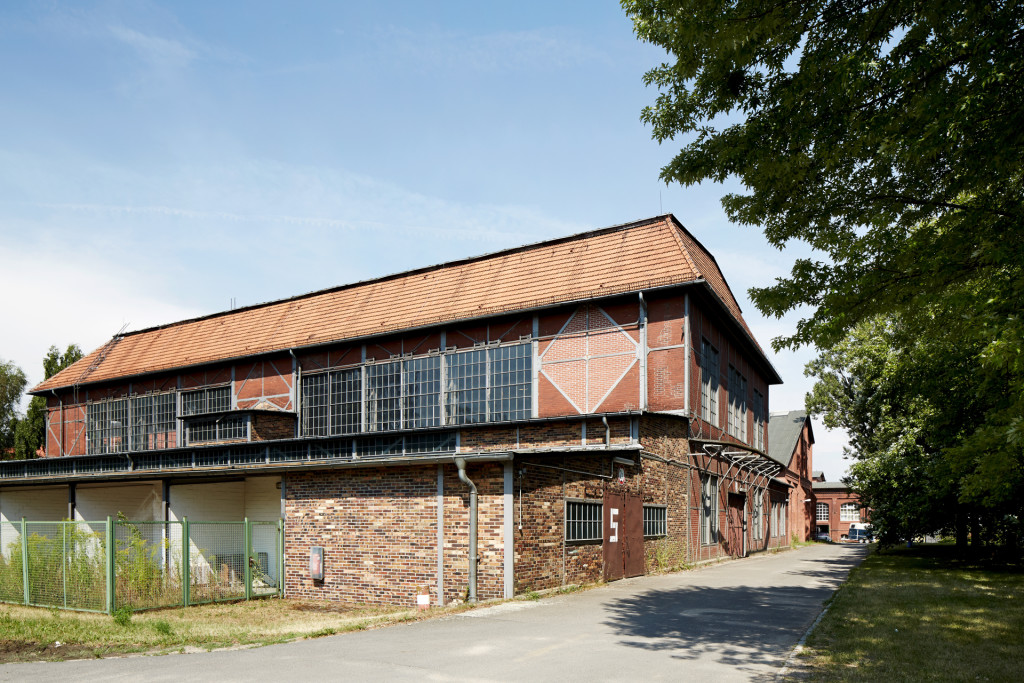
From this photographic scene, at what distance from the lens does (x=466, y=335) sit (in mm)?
27109

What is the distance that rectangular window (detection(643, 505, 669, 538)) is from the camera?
21.0 meters

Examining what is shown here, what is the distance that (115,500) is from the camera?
25.2 m

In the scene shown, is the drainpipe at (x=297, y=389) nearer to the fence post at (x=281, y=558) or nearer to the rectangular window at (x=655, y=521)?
the fence post at (x=281, y=558)

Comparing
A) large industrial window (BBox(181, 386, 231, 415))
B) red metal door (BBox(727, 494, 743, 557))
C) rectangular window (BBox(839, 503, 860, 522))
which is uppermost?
large industrial window (BBox(181, 386, 231, 415))

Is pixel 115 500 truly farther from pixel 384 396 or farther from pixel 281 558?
pixel 281 558

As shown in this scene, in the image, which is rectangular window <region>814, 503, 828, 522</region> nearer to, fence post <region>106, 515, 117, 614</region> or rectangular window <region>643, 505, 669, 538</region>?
rectangular window <region>643, 505, 669, 538</region>

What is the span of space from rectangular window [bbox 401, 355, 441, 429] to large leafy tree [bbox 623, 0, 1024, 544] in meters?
17.1

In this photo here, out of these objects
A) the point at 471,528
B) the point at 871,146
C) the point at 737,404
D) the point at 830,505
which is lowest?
the point at 830,505

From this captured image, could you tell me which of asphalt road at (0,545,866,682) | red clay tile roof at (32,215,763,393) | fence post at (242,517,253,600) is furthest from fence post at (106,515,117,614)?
red clay tile roof at (32,215,763,393)

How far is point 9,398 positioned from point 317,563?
46.3 m

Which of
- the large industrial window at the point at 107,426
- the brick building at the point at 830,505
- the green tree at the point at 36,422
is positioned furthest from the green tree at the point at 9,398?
the brick building at the point at 830,505

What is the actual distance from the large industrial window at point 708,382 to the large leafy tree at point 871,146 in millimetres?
12652

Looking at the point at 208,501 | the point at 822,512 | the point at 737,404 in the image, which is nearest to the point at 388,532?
the point at 208,501

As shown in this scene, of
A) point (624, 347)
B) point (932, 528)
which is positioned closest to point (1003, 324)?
point (624, 347)
